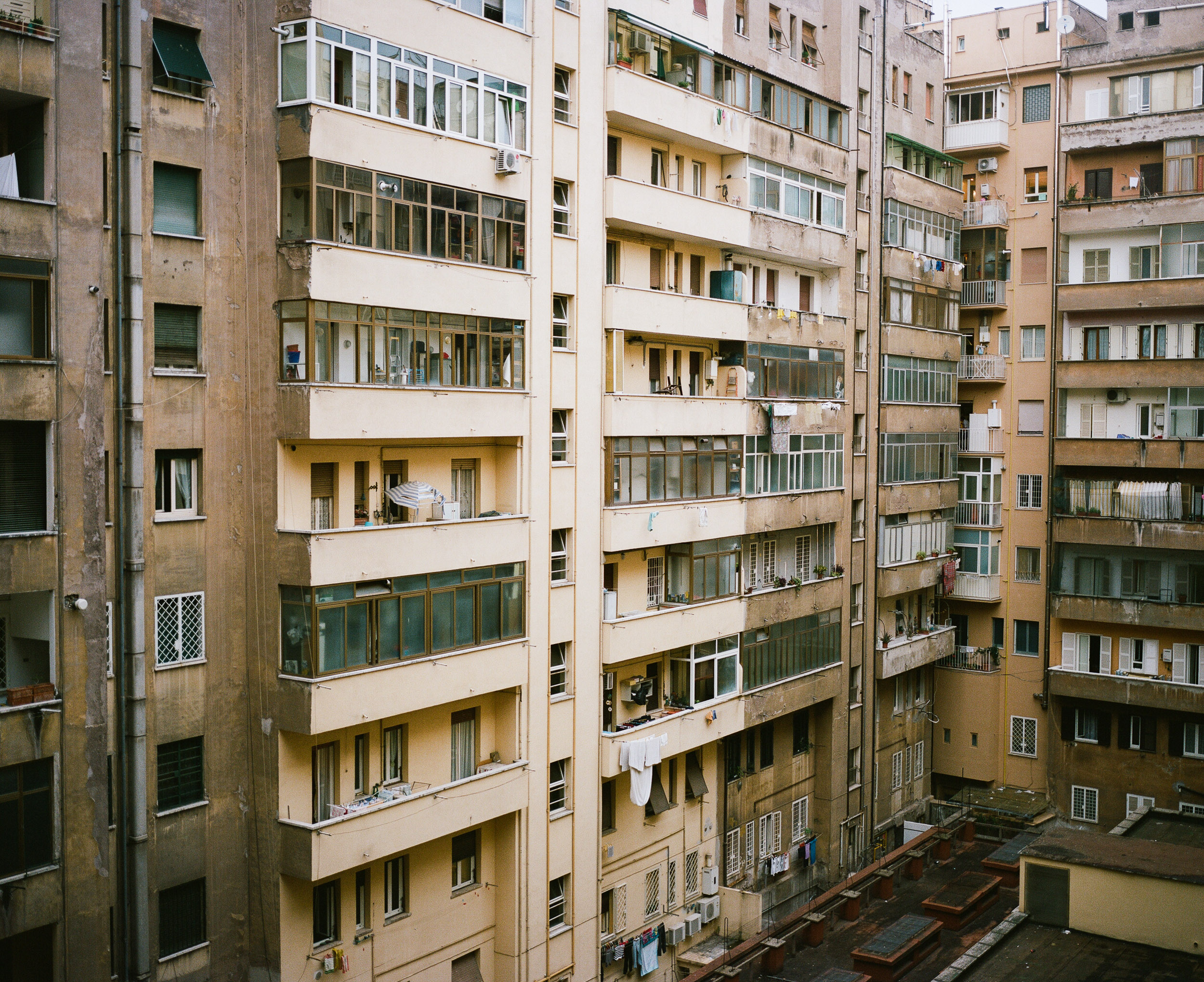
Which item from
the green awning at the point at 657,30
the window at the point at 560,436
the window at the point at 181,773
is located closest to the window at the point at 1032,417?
the green awning at the point at 657,30

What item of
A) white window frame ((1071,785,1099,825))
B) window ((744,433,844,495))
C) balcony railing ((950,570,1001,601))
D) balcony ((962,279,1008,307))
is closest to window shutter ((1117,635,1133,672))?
white window frame ((1071,785,1099,825))

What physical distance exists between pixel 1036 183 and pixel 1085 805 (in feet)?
70.0

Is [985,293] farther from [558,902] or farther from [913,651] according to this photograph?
[558,902]

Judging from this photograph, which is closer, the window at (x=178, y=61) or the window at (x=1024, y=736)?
the window at (x=178, y=61)

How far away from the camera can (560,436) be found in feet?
88.5

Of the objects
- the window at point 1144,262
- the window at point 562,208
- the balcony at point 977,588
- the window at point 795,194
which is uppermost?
the window at point 795,194

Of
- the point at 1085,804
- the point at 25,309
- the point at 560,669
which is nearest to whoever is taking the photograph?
the point at 25,309

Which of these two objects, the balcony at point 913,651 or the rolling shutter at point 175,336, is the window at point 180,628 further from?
the balcony at point 913,651

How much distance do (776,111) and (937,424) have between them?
43.6ft

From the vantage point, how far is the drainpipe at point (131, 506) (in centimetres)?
1902

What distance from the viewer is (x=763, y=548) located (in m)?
34.1

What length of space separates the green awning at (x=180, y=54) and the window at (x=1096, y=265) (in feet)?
102

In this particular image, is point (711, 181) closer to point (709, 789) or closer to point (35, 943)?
point (709, 789)

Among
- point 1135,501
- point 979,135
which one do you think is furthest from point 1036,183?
point 1135,501
